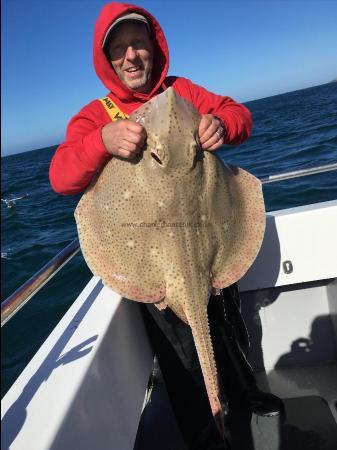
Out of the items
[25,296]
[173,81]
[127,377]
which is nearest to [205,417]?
[127,377]

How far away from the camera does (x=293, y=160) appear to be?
1419 centimetres

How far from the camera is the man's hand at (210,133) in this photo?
193 centimetres

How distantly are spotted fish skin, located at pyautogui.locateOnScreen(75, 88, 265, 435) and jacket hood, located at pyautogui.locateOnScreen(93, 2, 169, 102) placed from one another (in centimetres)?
62

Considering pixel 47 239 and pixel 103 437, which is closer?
pixel 103 437

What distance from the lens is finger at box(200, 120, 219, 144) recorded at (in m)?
1.93

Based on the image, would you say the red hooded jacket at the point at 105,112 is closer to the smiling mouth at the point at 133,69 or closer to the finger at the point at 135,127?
the smiling mouth at the point at 133,69

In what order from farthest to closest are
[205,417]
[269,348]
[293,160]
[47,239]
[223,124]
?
[293,160], [47,239], [269,348], [205,417], [223,124]

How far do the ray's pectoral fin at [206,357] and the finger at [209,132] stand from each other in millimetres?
933

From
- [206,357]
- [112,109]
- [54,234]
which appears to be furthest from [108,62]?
[54,234]

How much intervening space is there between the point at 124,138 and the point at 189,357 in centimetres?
171

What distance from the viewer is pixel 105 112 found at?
2.42m

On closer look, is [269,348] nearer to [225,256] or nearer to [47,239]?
[225,256]

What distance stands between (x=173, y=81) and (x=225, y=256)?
1350 millimetres

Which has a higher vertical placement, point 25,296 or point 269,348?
point 25,296
